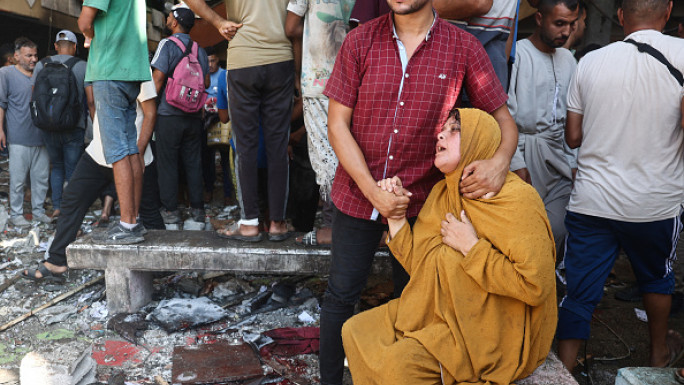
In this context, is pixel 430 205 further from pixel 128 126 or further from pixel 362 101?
pixel 128 126

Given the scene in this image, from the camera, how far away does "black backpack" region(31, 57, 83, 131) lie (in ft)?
20.5

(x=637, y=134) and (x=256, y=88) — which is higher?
(x=256, y=88)

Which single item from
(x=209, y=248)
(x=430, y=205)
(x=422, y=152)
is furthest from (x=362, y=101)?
(x=209, y=248)

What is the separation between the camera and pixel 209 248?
3.91 m

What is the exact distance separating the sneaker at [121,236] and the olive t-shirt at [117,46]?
43.9 inches

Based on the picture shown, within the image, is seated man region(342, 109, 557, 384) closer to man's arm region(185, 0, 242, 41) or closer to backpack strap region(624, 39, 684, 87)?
backpack strap region(624, 39, 684, 87)

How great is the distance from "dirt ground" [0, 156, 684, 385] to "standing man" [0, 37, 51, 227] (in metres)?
2.01

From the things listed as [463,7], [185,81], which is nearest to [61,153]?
[185,81]

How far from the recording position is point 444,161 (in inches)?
90.4

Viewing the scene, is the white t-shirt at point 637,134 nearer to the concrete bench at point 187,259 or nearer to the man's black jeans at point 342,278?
the man's black jeans at point 342,278

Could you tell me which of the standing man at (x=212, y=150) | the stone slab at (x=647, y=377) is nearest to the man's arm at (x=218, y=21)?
the stone slab at (x=647, y=377)

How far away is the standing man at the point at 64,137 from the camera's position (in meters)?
6.46

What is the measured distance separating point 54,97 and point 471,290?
5829 millimetres

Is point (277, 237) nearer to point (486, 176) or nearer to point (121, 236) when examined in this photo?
point (121, 236)
